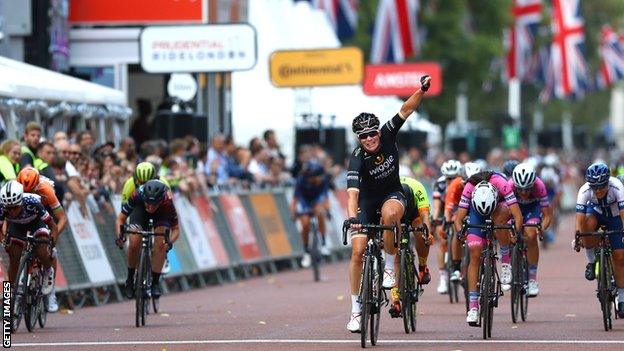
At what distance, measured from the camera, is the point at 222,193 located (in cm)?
2875

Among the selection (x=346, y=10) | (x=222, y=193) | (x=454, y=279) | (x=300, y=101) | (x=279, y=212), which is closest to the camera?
(x=454, y=279)

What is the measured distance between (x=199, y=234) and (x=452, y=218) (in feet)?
19.6

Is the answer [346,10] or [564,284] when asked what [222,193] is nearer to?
[564,284]

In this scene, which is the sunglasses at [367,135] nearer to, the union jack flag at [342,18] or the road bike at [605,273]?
the road bike at [605,273]

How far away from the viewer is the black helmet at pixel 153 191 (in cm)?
1909

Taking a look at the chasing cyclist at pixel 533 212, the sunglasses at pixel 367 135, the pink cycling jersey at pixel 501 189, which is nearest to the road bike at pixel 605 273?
the pink cycling jersey at pixel 501 189

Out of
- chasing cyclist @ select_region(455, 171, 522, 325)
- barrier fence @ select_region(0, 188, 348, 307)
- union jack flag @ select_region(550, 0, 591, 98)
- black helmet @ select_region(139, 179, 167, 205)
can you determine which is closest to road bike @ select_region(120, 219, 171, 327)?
black helmet @ select_region(139, 179, 167, 205)

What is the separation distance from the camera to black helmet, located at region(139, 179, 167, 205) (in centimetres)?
1909

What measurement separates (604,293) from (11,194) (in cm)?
546

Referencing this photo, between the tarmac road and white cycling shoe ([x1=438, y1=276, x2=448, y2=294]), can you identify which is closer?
the tarmac road

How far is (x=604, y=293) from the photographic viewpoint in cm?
1728

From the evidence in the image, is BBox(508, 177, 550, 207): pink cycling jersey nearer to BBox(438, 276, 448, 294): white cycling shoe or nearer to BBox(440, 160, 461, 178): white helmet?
BBox(440, 160, 461, 178): white helmet

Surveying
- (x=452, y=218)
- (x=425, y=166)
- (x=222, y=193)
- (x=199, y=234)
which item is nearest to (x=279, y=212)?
(x=222, y=193)

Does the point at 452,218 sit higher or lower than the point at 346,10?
lower
